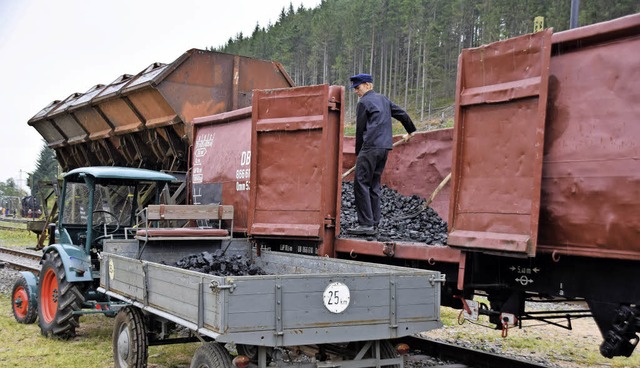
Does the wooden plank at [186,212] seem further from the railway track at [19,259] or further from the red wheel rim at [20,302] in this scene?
the railway track at [19,259]

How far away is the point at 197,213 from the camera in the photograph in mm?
8062

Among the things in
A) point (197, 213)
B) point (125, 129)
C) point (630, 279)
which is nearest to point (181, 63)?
point (125, 129)

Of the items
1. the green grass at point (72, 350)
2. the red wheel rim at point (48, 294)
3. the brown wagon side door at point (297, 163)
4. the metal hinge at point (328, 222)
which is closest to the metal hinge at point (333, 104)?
the brown wagon side door at point (297, 163)

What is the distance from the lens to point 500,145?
5.42 m

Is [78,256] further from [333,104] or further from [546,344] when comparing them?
[546,344]

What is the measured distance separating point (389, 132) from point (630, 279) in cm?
325

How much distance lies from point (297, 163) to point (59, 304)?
362 cm

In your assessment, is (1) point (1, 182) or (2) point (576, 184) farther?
(1) point (1, 182)

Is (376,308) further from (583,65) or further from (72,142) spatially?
(72,142)

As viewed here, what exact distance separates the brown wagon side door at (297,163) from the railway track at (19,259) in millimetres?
8519

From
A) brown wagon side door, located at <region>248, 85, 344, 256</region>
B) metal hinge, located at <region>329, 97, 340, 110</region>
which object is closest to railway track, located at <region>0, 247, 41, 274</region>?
brown wagon side door, located at <region>248, 85, 344, 256</region>

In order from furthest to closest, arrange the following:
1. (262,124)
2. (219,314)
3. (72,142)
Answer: (72,142), (262,124), (219,314)

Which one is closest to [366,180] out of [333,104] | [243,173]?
[333,104]

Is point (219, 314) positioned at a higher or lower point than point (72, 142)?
lower
